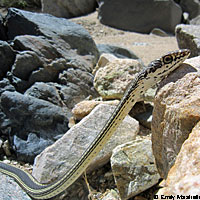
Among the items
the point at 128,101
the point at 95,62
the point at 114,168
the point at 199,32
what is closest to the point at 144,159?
the point at 114,168

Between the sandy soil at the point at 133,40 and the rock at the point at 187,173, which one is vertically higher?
Result: the rock at the point at 187,173

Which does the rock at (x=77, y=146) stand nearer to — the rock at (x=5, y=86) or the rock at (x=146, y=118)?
the rock at (x=146, y=118)

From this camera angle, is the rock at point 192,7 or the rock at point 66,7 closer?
the rock at point 192,7

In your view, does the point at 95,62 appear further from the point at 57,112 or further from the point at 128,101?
the point at 128,101

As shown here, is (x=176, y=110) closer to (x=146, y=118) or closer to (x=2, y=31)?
(x=146, y=118)

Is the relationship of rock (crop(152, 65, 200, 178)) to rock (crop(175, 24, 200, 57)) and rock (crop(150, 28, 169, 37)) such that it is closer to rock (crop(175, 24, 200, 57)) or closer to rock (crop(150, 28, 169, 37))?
rock (crop(175, 24, 200, 57))

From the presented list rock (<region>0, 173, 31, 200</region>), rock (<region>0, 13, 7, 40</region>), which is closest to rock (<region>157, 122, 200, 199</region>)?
rock (<region>0, 173, 31, 200</region>)

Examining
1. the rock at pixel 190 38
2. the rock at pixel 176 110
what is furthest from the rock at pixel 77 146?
the rock at pixel 190 38
